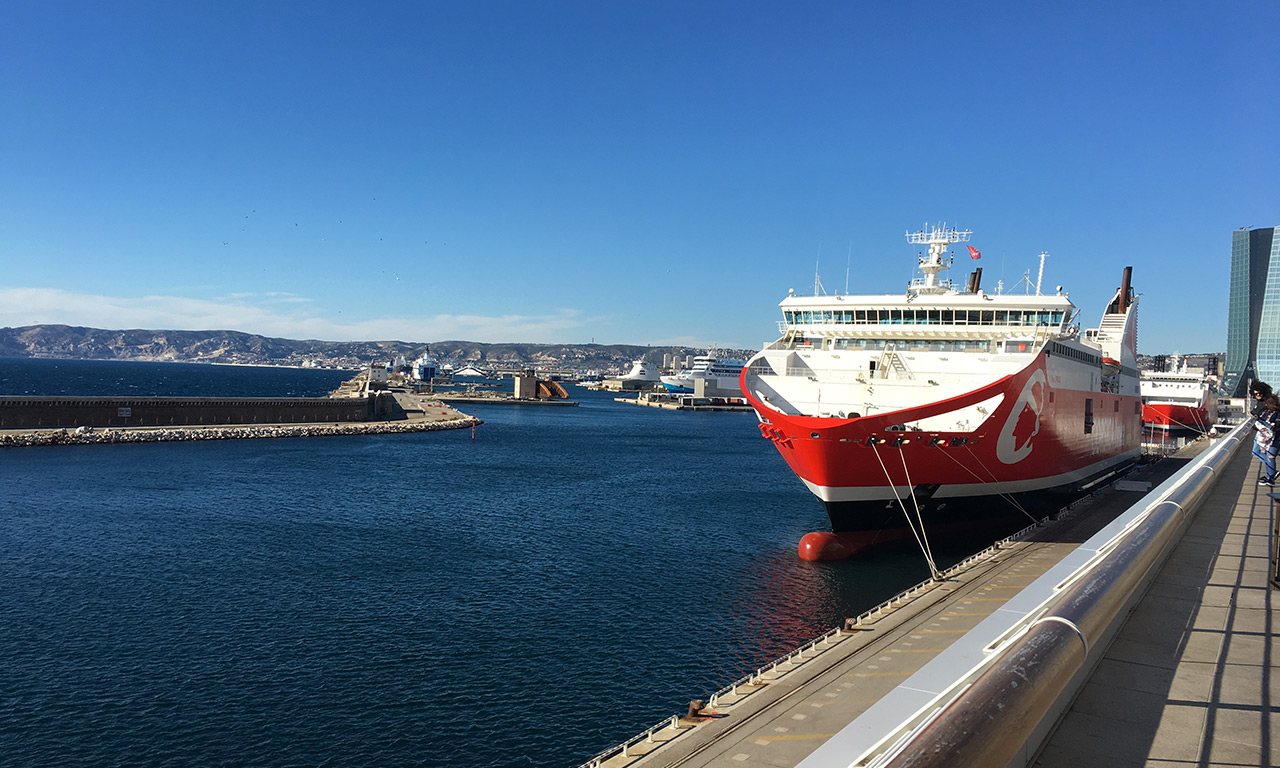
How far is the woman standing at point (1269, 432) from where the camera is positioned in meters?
10.6

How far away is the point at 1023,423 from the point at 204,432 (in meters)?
62.1

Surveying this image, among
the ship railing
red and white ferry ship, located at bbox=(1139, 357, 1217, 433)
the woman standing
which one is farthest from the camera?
red and white ferry ship, located at bbox=(1139, 357, 1217, 433)

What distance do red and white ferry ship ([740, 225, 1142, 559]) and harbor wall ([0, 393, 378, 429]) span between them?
189 feet

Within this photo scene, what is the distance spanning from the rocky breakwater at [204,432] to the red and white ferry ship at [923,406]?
51153 millimetres

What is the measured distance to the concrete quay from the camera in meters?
5.53

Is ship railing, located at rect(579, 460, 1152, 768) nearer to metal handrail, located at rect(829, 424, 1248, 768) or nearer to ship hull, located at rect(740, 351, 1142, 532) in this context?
ship hull, located at rect(740, 351, 1142, 532)

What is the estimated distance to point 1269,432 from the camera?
36.1ft

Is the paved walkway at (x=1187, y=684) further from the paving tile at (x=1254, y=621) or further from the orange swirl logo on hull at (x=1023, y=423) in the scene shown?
the orange swirl logo on hull at (x=1023, y=423)

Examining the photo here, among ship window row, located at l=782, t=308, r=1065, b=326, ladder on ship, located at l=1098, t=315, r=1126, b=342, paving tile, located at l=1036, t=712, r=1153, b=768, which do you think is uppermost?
ladder on ship, located at l=1098, t=315, r=1126, b=342

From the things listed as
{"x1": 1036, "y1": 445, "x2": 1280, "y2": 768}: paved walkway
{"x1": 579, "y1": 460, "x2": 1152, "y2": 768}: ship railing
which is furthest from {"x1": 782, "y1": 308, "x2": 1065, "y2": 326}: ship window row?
{"x1": 1036, "y1": 445, "x2": 1280, "y2": 768}: paved walkway

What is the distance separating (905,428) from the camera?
2348 centimetres

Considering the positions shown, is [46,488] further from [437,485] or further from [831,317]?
[831,317]

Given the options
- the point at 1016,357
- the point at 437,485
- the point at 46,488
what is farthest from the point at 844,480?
the point at 46,488

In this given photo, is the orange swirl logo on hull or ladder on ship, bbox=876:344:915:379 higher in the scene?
ladder on ship, bbox=876:344:915:379
